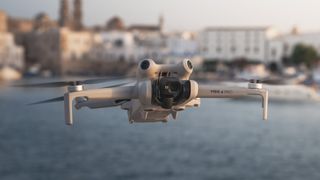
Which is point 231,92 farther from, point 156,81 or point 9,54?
point 9,54

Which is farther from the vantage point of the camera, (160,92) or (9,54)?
(9,54)

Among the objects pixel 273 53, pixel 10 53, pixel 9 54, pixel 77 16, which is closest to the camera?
pixel 273 53

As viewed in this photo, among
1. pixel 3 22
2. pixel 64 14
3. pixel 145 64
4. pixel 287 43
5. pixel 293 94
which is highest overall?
pixel 64 14

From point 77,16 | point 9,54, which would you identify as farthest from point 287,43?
point 77,16

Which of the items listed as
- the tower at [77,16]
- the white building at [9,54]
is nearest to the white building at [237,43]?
the white building at [9,54]

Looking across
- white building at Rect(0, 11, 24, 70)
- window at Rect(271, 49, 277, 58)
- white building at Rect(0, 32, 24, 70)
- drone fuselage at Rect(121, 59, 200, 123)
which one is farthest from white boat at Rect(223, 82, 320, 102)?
white building at Rect(0, 32, 24, 70)

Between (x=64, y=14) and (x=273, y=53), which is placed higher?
(x=64, y=14)

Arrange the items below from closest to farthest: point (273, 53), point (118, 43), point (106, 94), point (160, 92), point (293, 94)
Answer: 1. point (160, 92)
2. point (106, 94)
3. point (293, 94)
4. point (273, 53)
5. point (118, 43)

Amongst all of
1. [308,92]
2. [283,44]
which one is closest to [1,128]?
[308,92]
